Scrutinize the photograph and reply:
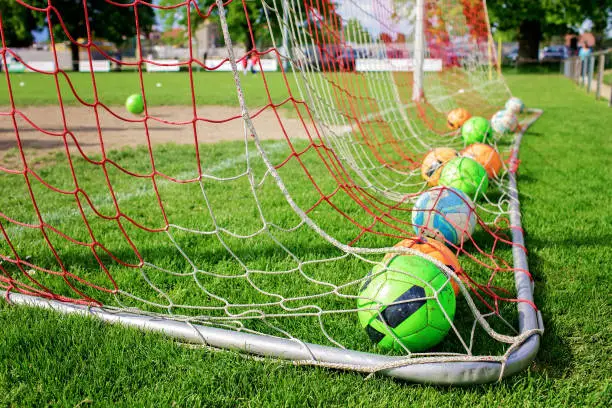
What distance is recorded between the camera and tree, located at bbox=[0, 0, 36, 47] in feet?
135

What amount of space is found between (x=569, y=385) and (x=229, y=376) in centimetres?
131

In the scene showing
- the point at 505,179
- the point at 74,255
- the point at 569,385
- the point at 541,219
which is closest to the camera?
the point at 569,385

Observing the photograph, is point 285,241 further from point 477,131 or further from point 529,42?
point 529,42

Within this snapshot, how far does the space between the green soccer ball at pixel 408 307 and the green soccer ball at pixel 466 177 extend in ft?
6.39

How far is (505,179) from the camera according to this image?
4.98 m

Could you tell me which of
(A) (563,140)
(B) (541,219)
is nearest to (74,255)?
(B) (541,219)

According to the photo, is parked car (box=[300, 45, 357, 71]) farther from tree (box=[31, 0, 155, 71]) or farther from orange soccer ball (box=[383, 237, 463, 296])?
tree (box=[31, 0, 155, 71])

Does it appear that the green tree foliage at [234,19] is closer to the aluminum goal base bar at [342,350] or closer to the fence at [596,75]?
the fence at [596,75]

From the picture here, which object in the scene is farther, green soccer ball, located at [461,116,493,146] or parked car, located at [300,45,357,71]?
green soccer ball, located at [461,116,493,146]

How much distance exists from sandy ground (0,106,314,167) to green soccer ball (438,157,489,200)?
8.39 feet

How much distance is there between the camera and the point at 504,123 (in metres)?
7.55

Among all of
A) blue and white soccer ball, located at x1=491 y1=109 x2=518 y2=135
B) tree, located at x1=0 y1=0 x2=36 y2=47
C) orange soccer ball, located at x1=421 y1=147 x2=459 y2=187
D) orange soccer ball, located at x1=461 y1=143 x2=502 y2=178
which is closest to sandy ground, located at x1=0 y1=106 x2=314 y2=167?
orange soccer ball, located at x1=421 y1=147 x2=459 y2=187

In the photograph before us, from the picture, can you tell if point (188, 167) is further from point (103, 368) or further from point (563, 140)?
point (563, 140)

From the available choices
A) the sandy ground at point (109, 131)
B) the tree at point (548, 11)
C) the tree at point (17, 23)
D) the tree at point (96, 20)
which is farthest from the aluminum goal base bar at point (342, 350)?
the tree at point (17, 23)
